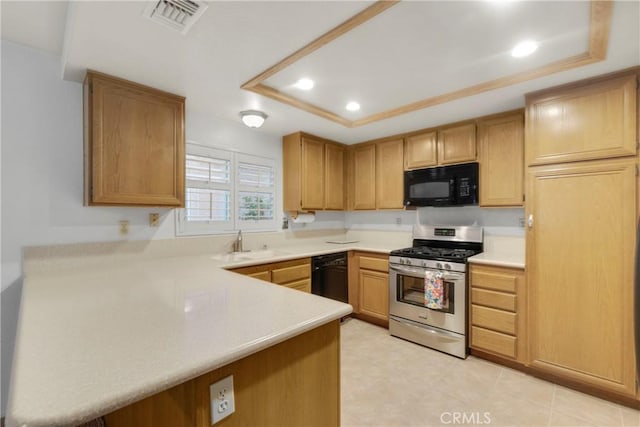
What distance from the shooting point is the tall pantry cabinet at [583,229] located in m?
1.96

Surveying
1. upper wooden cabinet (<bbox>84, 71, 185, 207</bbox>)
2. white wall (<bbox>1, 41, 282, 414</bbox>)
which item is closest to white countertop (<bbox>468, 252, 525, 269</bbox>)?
upper wooden cabinet (<bbox>84, 71, 185, 207</bbox>)

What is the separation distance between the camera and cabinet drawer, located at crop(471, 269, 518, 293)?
7.96 feet

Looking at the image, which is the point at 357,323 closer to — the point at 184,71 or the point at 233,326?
the point at 233,326

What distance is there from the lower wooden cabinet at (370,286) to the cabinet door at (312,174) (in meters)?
0.80

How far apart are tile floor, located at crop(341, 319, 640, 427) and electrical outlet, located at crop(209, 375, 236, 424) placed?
126cm

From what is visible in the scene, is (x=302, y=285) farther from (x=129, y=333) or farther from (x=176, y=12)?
(x=176, y=12)

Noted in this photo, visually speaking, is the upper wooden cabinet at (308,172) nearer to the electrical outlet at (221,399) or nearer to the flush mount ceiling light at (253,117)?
the flush mount ceiling light at (253,117)

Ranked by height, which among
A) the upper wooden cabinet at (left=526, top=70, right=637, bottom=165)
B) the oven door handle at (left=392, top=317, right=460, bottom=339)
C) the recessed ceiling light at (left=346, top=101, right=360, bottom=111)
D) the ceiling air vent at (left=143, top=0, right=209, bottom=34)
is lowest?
the oven door handle at (left=392, top=317, right=460, bottom=339)

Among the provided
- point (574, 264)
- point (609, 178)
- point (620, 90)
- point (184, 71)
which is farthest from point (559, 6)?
point (184, 71)

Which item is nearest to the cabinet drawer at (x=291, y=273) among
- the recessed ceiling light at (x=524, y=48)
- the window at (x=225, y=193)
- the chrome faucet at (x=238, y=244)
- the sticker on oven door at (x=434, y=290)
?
the chrome faucet at (x=238, y=244)

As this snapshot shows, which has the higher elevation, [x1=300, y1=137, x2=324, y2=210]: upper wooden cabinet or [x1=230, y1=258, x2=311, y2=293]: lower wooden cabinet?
[x1=300, y1=137, x2=324, y2=210]: upper wooden cabinet

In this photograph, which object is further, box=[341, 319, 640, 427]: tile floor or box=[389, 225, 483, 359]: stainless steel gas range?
box=[389, 225, 483, 359]: stainless steel gas range

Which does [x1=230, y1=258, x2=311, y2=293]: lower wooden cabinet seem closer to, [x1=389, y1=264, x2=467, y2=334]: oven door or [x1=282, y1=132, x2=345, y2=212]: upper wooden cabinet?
[x1=282, y1=132, x2=345, y2=212]: upper wooden cabinet

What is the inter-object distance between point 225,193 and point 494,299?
2.70 metres
